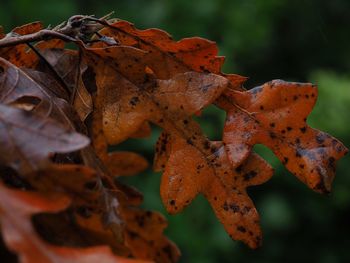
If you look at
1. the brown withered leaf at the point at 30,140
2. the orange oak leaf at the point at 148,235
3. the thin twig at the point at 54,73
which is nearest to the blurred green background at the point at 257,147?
the orange oak leaf at the point at 148,235

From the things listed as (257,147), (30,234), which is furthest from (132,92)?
(257,147)

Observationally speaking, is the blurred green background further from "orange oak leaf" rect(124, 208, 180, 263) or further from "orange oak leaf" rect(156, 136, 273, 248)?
"orange oak leaf" rect(156, 136, 273, 248)

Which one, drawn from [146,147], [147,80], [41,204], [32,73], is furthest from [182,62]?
[146,147]

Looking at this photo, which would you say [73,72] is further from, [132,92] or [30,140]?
[30,140]

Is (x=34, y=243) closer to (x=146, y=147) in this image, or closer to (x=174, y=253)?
(x=174, y=253)

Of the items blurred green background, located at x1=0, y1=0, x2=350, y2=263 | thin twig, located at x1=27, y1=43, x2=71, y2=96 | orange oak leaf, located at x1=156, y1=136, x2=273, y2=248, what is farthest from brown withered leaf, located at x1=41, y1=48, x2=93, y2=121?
blurred green background, located at x1=0, y1=0, x2=350, y2=263

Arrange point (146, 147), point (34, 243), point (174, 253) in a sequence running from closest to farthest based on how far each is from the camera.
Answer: point (34, 243) → point (174, 253) → point (146, 147)
